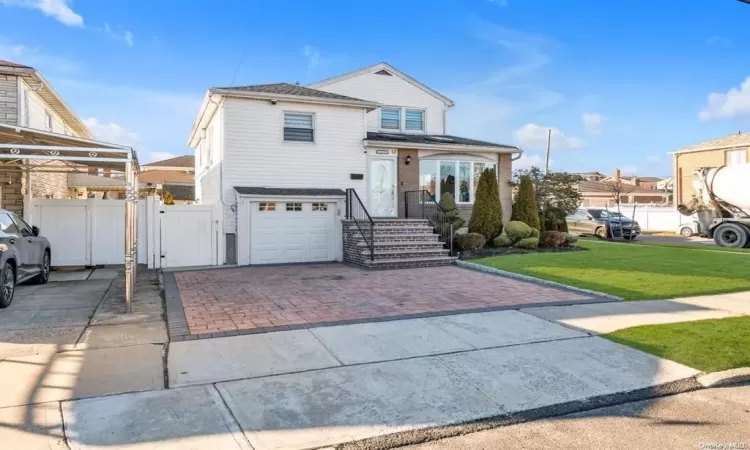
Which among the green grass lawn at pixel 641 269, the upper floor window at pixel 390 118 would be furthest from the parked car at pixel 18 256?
the upper floor window at pixel 390 118

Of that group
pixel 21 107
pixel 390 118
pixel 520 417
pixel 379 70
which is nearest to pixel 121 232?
pixel 21 107

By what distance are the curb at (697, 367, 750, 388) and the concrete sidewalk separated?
1764 mm

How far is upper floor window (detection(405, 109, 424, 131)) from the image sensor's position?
20781 millimetres

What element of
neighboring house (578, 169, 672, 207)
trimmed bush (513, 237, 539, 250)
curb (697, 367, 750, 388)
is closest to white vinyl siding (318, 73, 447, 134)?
trimmed bush (513, 237, 539, 250)

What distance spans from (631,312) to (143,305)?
27.1ft

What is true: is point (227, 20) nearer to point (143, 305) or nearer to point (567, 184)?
point (143, 305)

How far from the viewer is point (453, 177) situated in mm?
18469

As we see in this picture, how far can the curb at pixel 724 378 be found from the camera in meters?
4.91

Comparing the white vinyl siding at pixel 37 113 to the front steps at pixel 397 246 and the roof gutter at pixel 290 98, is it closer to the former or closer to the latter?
the roof gutter at pixel 290 98

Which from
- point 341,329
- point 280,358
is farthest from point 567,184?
point 280,358

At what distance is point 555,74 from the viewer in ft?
66.4

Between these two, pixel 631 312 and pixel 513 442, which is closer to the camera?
pixel 513 442

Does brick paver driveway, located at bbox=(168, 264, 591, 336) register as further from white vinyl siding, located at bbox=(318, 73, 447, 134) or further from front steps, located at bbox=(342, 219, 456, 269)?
white vinyl siding, located at bbox=(318, 73, 447, 134)

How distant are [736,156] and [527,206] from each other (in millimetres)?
22406
